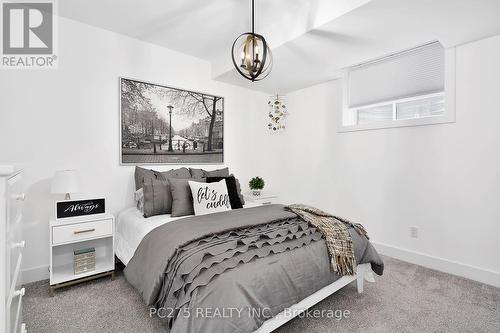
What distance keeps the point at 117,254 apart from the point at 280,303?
189cm

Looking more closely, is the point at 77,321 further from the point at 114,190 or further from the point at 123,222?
the point at 114,190

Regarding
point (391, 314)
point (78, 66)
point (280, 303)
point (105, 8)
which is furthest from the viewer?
point (78, 66)

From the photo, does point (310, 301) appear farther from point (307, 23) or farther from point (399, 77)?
point (399, 77)

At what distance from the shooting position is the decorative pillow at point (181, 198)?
2.42 meters

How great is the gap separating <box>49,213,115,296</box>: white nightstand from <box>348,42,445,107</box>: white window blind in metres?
3.33

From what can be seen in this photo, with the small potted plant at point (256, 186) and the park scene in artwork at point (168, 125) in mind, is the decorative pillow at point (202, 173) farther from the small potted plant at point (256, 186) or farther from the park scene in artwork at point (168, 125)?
the small potted plant at point (256, 186)

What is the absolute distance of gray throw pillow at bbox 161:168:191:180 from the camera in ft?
9.56

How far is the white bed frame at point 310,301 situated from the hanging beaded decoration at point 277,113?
267 centimetres

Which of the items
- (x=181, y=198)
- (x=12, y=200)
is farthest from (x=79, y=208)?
(x=12, y=200)

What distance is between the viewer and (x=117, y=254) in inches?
102

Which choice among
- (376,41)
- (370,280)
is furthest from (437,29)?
(370,280)

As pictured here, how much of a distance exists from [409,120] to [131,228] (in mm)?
3139

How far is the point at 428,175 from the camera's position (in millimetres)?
2762

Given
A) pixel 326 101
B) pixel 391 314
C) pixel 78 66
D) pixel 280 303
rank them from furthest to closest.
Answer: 1. pixel 326 101
2. pixel 78 66
3. pixel 391 314
4. pixel 280 303
